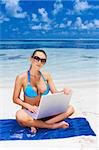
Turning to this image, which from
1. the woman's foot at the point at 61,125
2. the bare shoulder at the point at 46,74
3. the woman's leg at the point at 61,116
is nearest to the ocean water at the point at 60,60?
the bare shoulder at the point at 46,74

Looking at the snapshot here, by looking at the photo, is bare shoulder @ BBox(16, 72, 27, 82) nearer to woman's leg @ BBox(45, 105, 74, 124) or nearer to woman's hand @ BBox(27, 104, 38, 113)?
woman's hand @ BBox(27, 104, 38, 113)

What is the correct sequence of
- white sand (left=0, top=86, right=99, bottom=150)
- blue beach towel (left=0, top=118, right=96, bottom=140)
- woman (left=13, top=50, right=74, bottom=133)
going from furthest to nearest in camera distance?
1. woman (left=13, top=50, right=74, bottom=133)
2. blue beach towel (left=0, top=118, right=96, bottom=140)
3. white sand (left=0, top=86, right=99, bottom=150)

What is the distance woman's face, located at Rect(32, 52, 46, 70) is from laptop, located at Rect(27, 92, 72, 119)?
31cm

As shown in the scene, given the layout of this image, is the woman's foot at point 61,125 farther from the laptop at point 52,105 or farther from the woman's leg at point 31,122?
the laptop at point 52,105

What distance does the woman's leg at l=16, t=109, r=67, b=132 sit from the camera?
13.8ft

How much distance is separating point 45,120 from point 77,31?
91cm

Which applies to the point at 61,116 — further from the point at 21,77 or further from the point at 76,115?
the point at 21,77

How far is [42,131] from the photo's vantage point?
4.19 metres

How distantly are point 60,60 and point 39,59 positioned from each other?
0.73ft

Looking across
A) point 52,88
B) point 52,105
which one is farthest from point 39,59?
point 52,105

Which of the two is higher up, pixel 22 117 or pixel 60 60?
pixel 60 60

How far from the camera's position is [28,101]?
419cm

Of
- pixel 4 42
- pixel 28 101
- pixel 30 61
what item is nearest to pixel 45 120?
pixel 28 101

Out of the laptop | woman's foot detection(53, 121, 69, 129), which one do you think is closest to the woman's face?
the laptop
